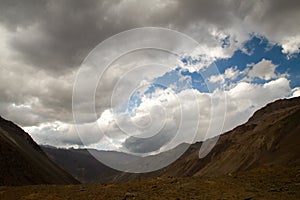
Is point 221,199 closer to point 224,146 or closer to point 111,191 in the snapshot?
point 111,191

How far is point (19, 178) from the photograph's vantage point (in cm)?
9356

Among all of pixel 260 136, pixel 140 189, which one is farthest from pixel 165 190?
pixel 260 136

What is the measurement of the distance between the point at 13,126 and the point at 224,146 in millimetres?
123012

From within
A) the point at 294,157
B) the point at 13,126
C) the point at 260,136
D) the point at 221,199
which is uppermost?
the point at 13,126

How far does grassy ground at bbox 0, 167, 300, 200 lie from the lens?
2275 cm

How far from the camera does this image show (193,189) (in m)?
24.1

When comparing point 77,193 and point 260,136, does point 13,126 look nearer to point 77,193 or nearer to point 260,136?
point 260,136

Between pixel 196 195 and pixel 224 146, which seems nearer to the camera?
pixel 196 195

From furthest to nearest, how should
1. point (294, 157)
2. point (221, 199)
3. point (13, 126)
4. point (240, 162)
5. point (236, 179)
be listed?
point (13, 126), point (240, 162), point (294, 157), point (236, 179), point (221, 199)

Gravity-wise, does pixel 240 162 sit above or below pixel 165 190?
above

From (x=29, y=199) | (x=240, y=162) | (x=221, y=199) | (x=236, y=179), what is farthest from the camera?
(x=240, y=162)

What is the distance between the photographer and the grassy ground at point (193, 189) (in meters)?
22.8

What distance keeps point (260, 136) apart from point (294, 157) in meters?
52.2

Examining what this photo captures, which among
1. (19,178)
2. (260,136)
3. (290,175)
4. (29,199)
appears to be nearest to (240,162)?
(260,136)
